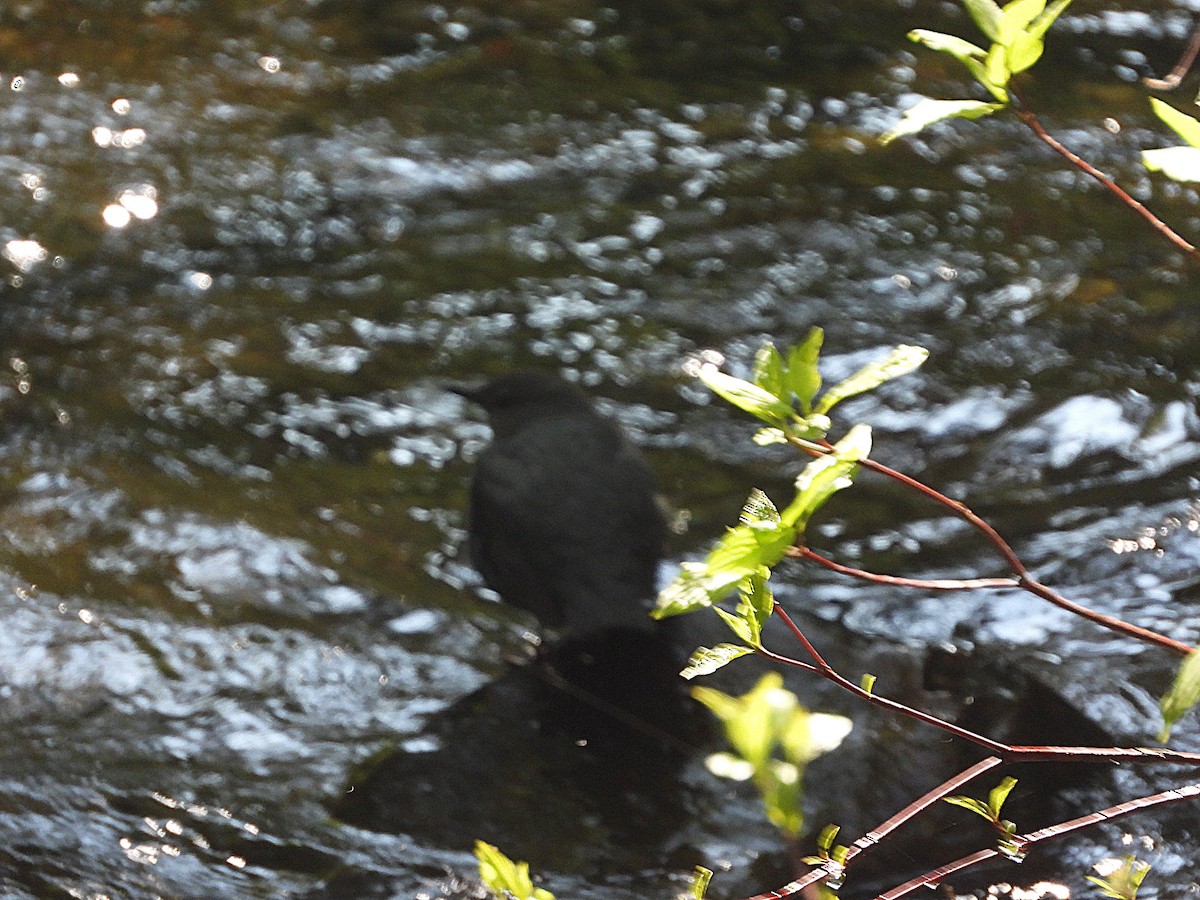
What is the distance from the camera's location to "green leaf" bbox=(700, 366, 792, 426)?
3.67 ft

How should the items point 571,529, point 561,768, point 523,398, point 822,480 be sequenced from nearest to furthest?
1. point 822,480
2. point 561,768
3. point 571,529
4. point 523,398

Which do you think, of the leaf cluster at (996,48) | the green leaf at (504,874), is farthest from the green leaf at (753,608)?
the leaf cluster at (996,48)

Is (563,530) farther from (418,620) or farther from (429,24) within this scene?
(429,24)

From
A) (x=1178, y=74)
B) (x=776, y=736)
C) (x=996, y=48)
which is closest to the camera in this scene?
(x=776, y=736)

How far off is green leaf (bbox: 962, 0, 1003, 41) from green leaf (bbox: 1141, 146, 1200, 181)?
0.16 m

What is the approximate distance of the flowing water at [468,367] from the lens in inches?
119

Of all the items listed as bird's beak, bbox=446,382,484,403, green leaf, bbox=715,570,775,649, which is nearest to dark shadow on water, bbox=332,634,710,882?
bird's beak, bbox=446,382,484,403

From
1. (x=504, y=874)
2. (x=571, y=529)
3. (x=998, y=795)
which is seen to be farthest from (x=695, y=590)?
(x=571, y=529)

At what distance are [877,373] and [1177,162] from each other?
277mm

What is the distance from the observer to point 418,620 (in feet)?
12.3

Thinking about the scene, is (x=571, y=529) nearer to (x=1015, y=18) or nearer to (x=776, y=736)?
(x=1015, y=18)

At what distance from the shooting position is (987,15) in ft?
3.78

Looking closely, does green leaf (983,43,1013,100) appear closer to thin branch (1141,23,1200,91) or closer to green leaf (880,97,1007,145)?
green leaf (880,97,1007,145)

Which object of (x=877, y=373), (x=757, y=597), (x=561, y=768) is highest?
(x=877, y=373)
